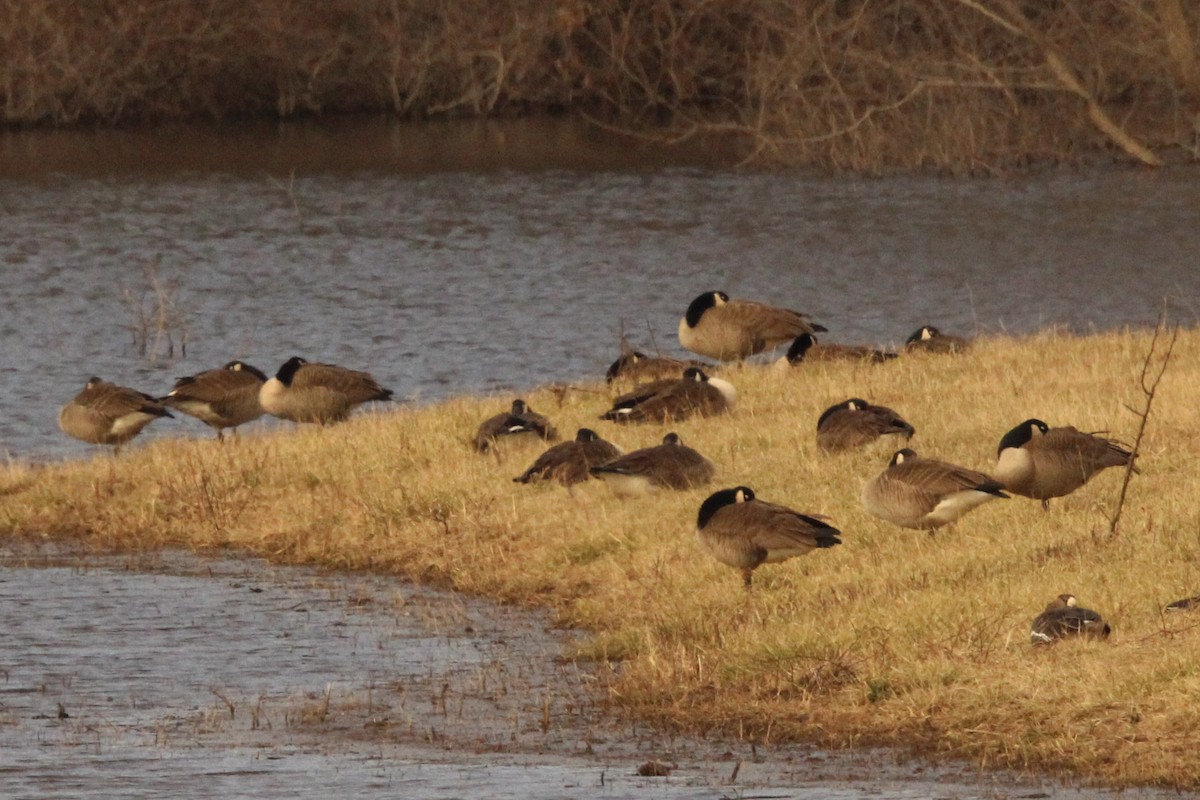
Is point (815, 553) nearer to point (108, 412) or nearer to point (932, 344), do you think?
point (932, 344)

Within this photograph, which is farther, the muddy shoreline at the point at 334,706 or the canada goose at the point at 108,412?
the canada goose at the point at 108,412

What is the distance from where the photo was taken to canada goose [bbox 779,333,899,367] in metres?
17.8

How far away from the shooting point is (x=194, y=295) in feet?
114

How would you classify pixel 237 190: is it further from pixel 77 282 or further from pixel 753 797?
pixel 753 797

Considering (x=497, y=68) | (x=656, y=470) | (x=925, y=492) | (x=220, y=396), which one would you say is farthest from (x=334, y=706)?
(x=497, y=68)

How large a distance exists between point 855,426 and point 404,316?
→ 19520 millimetres

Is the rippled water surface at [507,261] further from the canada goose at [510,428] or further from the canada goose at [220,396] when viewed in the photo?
the canada goose at [510,428]

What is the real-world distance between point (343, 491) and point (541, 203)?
31.2m

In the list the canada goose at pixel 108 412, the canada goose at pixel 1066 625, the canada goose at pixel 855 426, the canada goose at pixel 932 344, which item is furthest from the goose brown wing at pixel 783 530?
the canada goose at pixel 932 344

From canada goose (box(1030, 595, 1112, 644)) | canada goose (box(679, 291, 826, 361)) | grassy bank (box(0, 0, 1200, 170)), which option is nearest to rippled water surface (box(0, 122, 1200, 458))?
grassy bank (box(0, 0, 1200, 170))

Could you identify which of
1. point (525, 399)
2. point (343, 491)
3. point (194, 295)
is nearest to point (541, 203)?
point (194, 295)

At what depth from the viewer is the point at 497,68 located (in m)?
61.2

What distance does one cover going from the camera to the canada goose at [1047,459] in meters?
10.9

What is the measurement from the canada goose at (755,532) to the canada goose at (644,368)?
636 cm
